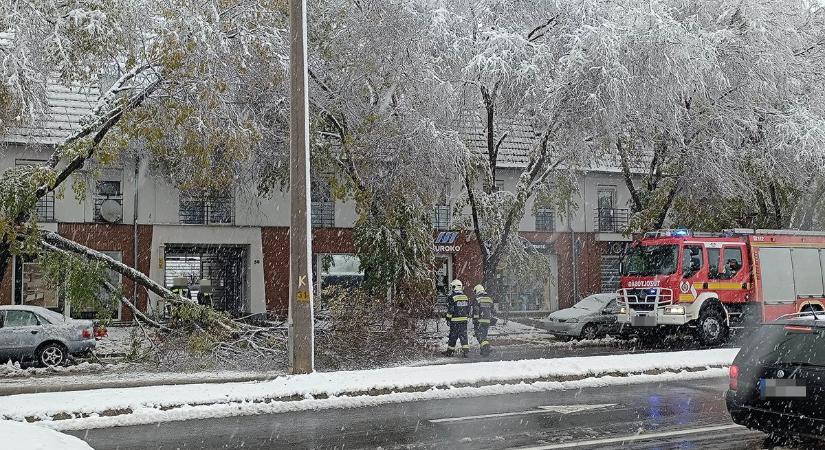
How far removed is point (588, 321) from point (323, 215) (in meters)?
12.4

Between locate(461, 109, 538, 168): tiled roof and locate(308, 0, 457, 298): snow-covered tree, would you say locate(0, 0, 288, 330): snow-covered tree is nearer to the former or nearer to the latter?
locate(308, 0, 457, 298): snow-covered tree

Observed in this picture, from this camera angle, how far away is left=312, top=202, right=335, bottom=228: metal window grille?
105 ft

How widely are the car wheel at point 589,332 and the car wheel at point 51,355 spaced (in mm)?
13884

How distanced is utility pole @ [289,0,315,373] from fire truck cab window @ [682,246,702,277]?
10738 millimetres

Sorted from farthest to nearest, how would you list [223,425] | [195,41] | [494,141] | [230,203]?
[230,203] → [494,141] → [195,41] → [223,425]

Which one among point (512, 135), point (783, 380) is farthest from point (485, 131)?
point (783, 380)

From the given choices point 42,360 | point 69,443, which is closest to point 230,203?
point 42,360

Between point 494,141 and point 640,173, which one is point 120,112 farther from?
point 640,173

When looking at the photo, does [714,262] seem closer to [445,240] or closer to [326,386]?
[326,386]

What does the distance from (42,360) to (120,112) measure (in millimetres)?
5836

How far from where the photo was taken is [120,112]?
1688cm

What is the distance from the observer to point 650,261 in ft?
71.1

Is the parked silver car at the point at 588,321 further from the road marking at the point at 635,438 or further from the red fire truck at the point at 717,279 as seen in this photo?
the road marking at the point at 635,438

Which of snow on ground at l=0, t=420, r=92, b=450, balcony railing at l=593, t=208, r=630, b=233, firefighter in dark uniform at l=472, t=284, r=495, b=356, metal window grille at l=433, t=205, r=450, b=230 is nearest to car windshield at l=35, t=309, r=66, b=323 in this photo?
firefighter in dark uniform at l=472, t=284, r=495, b=356
